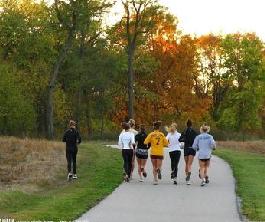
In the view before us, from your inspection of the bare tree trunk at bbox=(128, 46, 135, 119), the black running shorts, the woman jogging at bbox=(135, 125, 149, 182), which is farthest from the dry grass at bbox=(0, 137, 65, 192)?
the bare tree trunk at bbox=(128, 46, 135, 119)

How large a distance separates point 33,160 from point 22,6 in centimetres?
4105

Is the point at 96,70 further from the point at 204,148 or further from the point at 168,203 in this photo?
the point at 168,203

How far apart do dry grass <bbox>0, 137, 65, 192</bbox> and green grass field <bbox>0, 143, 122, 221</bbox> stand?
0.72 metres

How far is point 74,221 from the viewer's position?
1280 cm

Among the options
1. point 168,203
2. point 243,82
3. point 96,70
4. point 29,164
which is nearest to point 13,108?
point 96,70

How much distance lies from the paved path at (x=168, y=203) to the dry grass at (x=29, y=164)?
329 cm

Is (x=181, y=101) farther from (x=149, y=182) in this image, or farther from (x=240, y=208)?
(x=240, y=208)

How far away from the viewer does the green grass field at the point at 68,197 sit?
13781 mm

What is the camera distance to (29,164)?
25812 mm

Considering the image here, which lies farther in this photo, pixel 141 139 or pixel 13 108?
pixel 13 108

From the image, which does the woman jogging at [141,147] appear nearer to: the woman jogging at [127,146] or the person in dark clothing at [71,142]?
the woman jogging at [127,146]

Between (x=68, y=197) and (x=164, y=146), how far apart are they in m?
5.03

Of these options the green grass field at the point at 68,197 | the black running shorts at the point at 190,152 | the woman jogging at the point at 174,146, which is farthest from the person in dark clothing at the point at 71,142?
the black running shorts at the point at 190,152

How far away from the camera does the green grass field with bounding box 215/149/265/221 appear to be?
14.6 metres
